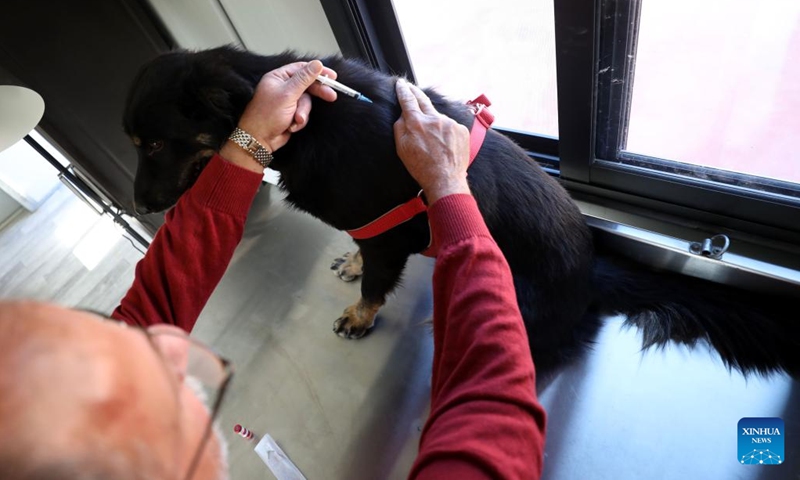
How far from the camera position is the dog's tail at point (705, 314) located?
3.32 feet

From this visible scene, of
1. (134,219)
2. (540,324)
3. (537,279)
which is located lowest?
(540,324)

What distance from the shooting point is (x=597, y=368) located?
3.67 ft

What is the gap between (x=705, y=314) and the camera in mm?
1074

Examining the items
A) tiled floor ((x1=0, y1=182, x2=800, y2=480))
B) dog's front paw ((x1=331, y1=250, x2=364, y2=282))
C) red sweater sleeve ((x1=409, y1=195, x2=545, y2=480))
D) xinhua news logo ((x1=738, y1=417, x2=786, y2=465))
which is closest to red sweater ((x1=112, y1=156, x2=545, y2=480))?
red sweater sleeve ((x1=409, y1=195, x2=545, y2=480))

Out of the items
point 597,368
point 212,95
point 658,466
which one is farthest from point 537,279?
point 212,95

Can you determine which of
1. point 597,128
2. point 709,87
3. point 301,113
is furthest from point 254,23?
point 709,87

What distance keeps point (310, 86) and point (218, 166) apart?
10.0 inches

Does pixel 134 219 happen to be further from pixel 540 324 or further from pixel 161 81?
pixel 540 324

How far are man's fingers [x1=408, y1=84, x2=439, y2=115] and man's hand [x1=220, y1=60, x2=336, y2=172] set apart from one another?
0.18 m

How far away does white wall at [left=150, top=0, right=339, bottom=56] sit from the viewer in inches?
58.4

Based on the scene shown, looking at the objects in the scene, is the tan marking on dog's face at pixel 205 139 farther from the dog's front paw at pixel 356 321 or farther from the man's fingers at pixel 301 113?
the dog's front paw at pixel 356 321

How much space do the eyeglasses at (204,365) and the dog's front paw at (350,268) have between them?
1034mm

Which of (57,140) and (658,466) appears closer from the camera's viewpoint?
(658,466)

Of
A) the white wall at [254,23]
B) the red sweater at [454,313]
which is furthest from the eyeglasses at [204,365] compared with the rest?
the white wall at [254,23]
